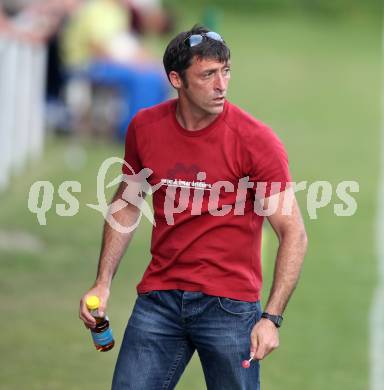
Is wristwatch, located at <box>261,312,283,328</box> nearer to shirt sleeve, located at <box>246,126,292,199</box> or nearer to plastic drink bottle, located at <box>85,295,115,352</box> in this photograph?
Answer: shirt sleeve, located at <box>246,126,292,199</box>

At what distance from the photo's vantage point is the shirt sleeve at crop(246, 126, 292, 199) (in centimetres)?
530

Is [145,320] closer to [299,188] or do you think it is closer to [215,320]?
[215,320]

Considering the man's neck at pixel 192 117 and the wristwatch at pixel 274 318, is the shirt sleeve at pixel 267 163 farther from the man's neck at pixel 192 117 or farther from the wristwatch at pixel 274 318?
the wristwatch at pixel 274 318

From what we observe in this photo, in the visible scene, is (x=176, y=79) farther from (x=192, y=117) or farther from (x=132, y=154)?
(x=132, y=154)

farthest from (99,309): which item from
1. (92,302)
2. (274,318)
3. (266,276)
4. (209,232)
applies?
(266,276)

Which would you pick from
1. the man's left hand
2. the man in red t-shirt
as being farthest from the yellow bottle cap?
the man's left hand

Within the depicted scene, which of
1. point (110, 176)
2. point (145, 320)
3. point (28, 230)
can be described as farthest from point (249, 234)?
point (110, 176)

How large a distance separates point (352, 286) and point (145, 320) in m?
6.22

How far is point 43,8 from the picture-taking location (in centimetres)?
2119

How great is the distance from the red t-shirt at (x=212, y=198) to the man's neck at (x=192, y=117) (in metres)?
0.03

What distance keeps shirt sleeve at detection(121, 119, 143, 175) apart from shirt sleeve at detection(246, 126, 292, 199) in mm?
637

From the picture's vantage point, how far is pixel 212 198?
5.45m

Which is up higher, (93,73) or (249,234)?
(93,73)

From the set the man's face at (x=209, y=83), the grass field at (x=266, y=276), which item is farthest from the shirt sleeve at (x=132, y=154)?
the grass field at (x=266, y=276)
